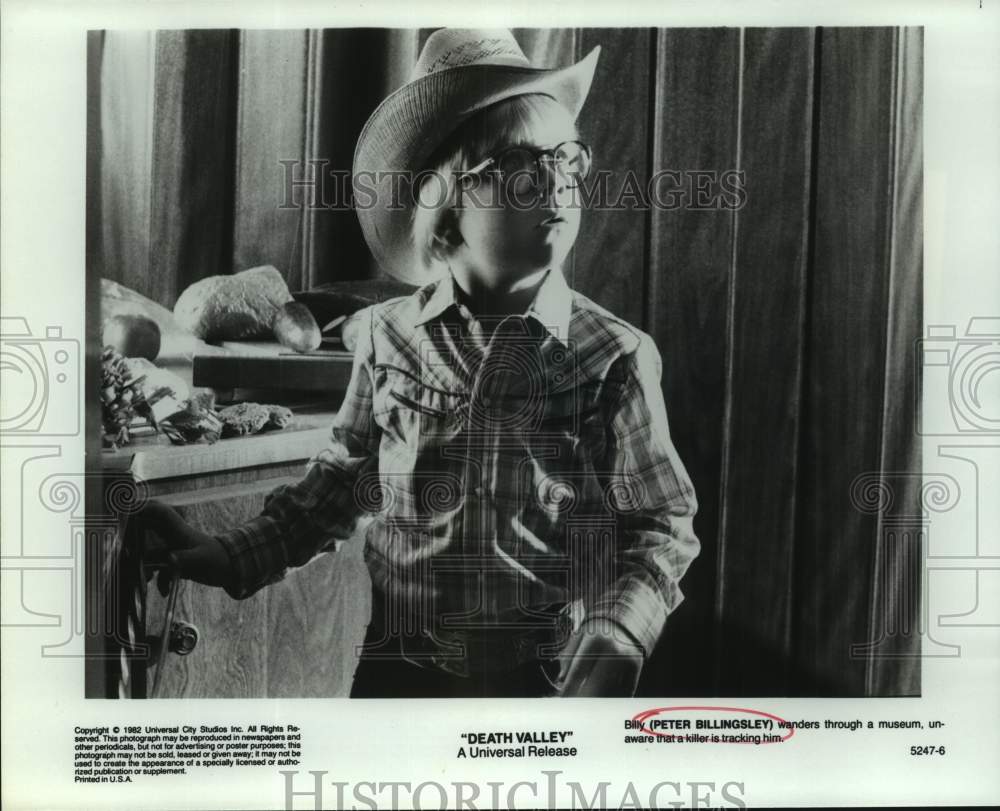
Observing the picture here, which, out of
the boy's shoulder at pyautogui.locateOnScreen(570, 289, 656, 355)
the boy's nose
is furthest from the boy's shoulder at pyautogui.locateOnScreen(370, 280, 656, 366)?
the boy's nose

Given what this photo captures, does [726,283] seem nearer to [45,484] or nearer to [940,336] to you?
[940,336]

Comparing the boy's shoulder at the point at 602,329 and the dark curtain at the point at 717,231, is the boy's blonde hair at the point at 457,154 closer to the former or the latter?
the dark curtain at the point at 717,231

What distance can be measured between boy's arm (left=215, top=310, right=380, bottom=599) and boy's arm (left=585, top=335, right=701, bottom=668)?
81 centimetres

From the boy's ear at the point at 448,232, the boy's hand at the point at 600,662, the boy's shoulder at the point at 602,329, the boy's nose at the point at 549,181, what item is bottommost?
the boy's hand at the point at 600,662

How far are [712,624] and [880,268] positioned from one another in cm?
127

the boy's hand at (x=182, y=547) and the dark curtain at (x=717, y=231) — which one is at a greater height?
the dark curtain at (x=717, y=231)

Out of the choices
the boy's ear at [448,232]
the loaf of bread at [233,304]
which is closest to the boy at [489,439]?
the boy's ear at [448,232]

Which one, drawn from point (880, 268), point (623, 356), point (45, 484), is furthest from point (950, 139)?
point (45, 484)

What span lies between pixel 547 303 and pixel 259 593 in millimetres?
1322

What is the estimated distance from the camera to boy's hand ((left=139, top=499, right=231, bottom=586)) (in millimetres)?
2686

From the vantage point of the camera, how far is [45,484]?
2701mm

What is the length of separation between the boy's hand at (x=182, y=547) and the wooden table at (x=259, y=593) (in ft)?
0.11

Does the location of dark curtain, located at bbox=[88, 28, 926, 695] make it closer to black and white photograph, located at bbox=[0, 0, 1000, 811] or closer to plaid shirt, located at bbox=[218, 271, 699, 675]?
black and white photograph, located at bbox=[0, 0, 1000, 811]

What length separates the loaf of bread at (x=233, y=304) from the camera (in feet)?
8.77
